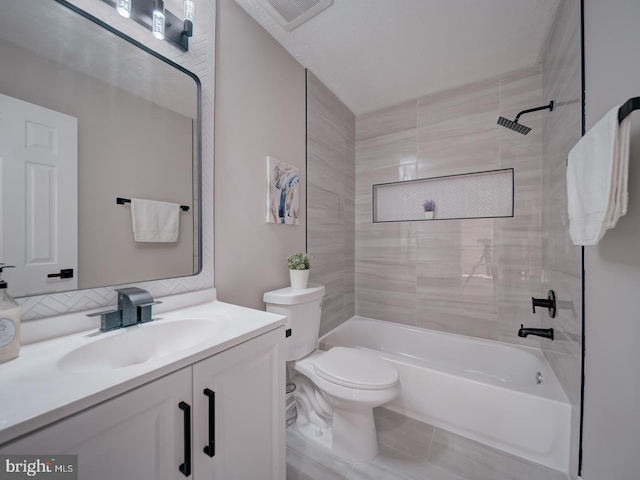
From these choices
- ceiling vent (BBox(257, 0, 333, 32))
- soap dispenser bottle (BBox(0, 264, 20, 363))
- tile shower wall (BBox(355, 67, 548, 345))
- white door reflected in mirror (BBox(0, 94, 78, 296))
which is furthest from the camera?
tile shower wall (BBox(355, 67, 548, 345))

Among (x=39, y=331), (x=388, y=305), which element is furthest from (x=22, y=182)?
(x=388, y=305)

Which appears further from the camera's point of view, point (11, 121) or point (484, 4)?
point (484, 4)

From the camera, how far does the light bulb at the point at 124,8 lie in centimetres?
96

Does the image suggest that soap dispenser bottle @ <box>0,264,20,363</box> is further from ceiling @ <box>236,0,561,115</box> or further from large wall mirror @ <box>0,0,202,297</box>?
ceiling @ <box>236,0,561,115</box>

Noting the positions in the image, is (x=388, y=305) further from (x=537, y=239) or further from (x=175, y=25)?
(x=175, y=25)

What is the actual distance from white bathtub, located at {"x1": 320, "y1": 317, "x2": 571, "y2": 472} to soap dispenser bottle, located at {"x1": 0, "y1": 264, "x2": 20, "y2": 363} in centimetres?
170

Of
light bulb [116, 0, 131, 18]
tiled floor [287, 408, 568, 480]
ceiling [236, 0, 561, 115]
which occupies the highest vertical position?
ceiling [236, 0, 561, 115]

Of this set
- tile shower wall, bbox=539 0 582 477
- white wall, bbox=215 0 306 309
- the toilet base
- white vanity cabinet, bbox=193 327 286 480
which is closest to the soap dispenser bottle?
white vanity cabinet, bbox=193 327 286 480

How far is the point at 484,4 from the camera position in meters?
1.43

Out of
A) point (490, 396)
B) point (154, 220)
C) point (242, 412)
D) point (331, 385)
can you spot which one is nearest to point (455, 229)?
point (490, 396)

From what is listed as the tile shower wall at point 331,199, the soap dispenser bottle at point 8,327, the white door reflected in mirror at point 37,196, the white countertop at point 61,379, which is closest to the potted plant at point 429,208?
the tile shower wall at point 331,199

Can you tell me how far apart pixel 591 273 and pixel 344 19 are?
187 centimetres

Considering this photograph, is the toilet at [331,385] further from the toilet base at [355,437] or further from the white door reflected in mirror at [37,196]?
the white door reflected in mirror at [37,196]

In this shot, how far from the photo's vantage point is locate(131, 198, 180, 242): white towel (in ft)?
3.38
